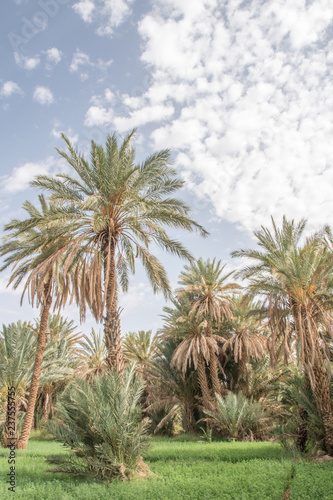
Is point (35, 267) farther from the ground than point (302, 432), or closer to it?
farther from the ground

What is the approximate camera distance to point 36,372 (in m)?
15.8

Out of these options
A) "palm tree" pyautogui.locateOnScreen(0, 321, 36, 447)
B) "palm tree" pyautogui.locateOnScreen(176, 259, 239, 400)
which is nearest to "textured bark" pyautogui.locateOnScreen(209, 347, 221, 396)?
"palm tree" pyautogui.locateOnScreen(176, 259, 239, 400)

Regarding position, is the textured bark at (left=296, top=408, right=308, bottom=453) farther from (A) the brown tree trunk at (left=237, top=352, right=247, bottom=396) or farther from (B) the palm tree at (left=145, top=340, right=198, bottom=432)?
(B) the palm tree at (left=145, top=340, right=198, bottom=432)

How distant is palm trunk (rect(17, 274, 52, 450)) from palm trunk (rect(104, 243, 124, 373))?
6037 mm

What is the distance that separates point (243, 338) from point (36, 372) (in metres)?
13.0

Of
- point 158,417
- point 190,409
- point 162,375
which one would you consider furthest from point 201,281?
point 158,417

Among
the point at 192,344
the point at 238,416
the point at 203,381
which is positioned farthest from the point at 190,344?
the point at 238,416

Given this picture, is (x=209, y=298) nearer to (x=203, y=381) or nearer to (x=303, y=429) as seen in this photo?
(x=203, y=381)

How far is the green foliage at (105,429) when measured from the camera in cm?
825

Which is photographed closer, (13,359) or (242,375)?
(13,359)

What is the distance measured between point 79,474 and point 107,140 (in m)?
10.5

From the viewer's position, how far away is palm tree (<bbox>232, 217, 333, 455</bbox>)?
1249 cm

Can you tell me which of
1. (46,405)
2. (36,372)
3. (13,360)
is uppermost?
(13,360)

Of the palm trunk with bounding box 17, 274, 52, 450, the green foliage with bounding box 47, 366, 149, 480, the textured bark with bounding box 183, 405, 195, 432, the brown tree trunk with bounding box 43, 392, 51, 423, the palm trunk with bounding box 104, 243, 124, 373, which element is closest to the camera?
the green foliage with bounding box 47, 366, 149, 480
